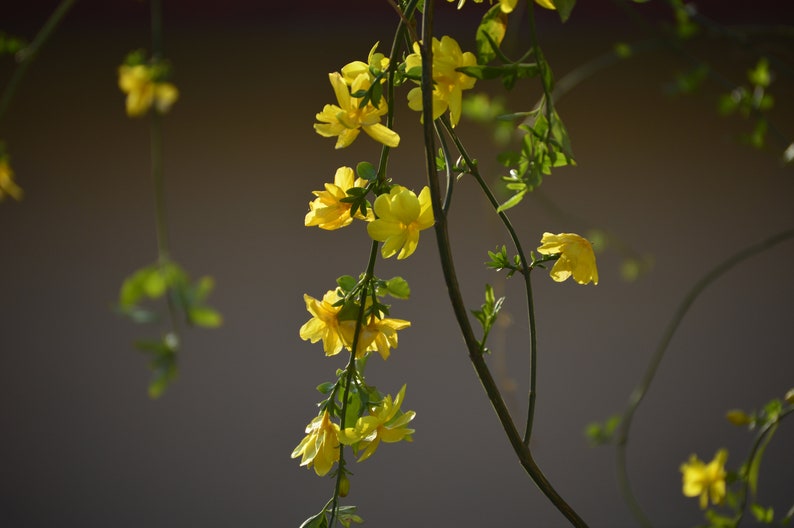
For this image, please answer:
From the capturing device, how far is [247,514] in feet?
7.44

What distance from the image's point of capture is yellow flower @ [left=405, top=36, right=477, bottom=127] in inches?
17.0

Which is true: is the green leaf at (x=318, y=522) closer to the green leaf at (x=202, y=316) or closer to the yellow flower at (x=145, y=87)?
the green leaf at (x=202, y=316)

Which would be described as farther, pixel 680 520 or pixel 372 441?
pixel 680 520

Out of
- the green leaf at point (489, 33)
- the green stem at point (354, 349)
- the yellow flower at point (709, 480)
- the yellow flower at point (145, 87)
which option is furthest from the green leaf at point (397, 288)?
the yellow flower at point (709, 480)

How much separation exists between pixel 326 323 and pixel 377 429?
6 cm

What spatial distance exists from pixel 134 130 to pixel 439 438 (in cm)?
111

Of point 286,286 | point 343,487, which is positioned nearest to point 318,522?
point 343,487

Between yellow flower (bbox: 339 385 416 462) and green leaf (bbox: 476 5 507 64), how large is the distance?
0.18 m

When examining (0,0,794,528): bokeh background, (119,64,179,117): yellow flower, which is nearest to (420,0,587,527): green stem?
(119,64,179,117): yellow flower

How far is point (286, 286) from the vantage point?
2268mm

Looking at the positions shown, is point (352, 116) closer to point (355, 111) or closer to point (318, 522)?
point (355, 111)

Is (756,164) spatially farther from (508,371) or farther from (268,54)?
(268,54)

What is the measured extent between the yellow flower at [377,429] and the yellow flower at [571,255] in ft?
0.36

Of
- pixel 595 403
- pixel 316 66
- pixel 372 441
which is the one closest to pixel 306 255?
pixel 316 66
